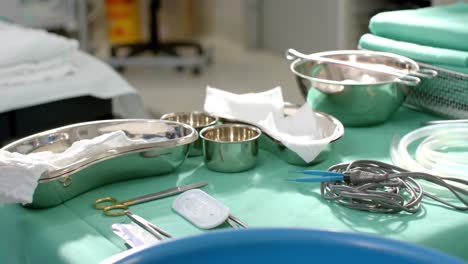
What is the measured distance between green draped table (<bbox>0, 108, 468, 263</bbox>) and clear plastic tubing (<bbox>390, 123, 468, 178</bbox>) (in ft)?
0.28

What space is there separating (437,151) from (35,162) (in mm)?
599

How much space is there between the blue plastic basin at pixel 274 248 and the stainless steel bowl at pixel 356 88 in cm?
56

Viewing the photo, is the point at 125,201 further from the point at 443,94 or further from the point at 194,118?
the point at 443,94

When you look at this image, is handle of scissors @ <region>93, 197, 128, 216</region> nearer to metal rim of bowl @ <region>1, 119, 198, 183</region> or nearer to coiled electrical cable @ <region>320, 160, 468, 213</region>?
metal rim of bowl @ <region>1, 119, 198, 183</region>

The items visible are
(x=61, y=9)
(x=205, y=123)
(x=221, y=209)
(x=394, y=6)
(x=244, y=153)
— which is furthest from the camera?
(x=61, y=9)

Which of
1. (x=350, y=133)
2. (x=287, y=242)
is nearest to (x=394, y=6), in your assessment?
(x=350, y=133)

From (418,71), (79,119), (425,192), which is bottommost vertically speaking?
(79,119)

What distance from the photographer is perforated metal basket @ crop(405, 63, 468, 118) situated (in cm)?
116

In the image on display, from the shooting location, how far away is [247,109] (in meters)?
1.14

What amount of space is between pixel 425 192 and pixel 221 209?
0.29 meters

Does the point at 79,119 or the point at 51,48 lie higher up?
the point at 51,48

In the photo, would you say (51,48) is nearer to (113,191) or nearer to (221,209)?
(113,191)

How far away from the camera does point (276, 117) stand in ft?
3.70

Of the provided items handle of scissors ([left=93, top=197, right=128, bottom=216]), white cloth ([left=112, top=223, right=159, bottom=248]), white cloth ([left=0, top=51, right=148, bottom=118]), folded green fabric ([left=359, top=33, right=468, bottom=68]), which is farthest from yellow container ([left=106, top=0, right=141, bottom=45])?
white cloth ([left=112, top=223, right=159, bottom=248])
